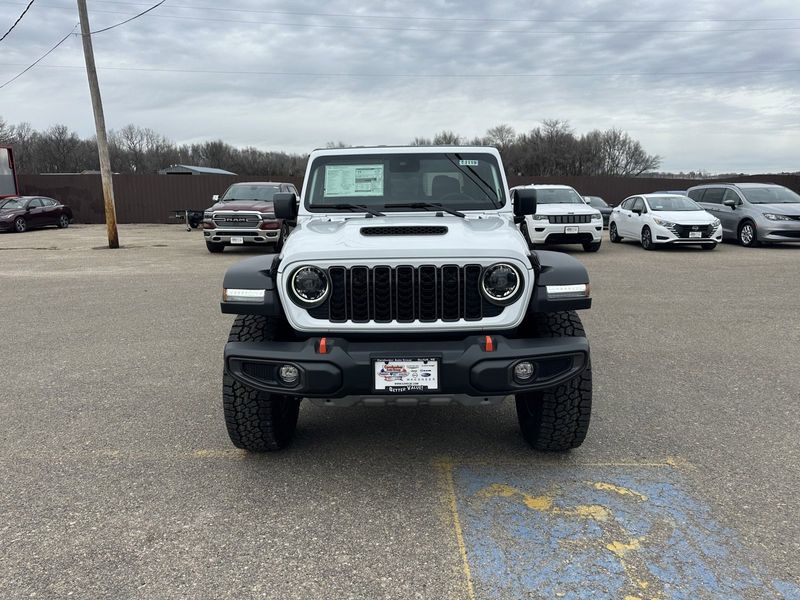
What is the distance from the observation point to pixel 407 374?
308 centimetres

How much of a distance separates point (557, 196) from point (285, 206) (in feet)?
39.5

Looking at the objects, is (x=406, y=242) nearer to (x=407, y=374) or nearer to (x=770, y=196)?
(x=407, y=374)

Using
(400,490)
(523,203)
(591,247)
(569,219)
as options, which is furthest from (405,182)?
(591,247)

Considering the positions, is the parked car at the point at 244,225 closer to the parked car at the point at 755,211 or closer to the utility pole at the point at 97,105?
the utility pole at the point at 97,105

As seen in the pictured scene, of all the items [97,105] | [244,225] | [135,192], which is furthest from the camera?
[135,192]

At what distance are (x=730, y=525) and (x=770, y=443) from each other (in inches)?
46.2

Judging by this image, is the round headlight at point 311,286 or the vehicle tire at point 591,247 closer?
the round headlight at point 311,286

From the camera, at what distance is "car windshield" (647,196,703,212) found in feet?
50.8

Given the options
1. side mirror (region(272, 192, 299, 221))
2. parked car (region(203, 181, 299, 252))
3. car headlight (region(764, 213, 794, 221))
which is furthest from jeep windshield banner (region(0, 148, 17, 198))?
car headlight (region(764, 213, 794, 221))

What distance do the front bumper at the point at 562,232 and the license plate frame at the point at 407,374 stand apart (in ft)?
37.8

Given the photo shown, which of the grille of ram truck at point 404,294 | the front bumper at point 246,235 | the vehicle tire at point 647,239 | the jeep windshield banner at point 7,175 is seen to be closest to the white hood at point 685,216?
the vehicle tire at point 647,239

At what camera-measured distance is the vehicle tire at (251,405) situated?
3422 millimetres

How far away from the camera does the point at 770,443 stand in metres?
3.79

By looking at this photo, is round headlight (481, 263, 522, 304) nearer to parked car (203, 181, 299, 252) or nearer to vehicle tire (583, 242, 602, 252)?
parked car (203, 181, 299, 252)
